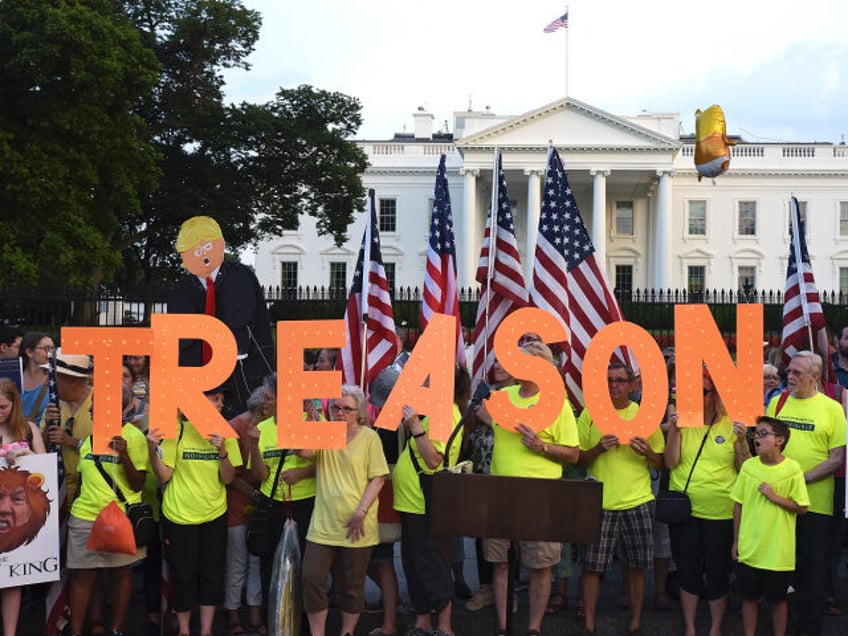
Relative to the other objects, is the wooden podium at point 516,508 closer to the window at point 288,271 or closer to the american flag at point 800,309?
the american flag at point 800,309

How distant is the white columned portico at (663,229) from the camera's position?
1969 inches

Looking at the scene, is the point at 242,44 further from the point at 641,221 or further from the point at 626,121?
the point at 641,221

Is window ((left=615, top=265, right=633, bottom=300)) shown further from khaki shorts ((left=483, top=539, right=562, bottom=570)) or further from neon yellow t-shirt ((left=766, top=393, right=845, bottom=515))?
khaki shorts ((left=483, top=539, right=562, bottom=570))

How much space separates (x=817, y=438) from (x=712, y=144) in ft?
19.7

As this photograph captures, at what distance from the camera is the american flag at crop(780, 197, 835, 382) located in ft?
24.7

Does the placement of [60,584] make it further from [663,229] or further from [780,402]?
[663,229]

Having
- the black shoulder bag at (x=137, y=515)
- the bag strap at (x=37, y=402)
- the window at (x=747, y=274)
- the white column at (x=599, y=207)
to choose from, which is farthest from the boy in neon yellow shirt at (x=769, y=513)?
the window at (x=747, y=274)

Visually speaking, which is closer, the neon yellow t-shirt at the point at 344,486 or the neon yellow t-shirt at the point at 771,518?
the neon yellow t-shirt at the point at 771,518

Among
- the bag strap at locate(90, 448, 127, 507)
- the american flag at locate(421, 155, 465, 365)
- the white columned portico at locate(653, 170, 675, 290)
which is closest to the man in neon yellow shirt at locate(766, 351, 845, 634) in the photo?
the american flag at locate(421, 155, 465, 365)

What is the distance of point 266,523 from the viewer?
17.6 ft

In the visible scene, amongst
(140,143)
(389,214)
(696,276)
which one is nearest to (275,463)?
(140,143)

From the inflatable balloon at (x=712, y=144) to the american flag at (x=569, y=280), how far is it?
12.5 feet

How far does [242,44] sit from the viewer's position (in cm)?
3231

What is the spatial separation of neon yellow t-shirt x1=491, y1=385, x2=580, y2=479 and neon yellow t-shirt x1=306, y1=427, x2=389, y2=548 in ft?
2.32
